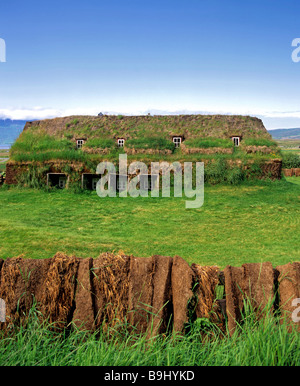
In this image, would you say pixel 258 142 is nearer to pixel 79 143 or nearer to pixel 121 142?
pixel 121 142

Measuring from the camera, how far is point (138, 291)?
5.41 m

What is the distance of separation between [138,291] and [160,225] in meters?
10.4

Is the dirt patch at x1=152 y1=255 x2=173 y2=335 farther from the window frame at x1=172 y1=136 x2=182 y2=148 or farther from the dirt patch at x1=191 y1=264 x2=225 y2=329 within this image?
the window frame at x1=172 y1=136 x2=182 y2=148

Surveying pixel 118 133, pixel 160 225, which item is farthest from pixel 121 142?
pixel 160 225

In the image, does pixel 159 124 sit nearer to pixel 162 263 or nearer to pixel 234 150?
pixel 234 150

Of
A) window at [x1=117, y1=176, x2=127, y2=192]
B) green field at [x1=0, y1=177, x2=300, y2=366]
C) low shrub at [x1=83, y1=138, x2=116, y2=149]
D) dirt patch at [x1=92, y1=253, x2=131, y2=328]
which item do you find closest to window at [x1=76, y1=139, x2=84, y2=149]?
low shrub at [x1=83, y1=138, x2=116, y2=149]

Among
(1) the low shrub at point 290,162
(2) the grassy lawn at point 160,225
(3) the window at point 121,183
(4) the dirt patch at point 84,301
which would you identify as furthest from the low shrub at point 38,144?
(1) the low shrub at point 290,162

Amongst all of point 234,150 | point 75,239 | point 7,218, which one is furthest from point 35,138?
point 75,239

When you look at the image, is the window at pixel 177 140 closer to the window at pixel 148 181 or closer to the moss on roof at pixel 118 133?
the moss on roof at pixel 118 133

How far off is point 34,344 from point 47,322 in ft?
2.48

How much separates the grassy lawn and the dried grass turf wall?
4027 mm

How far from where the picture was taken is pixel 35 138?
2830 cm

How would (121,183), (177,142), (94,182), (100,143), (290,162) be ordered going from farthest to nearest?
(290,162) < (177,142) < (100,143) < (94,182) < (121,183)

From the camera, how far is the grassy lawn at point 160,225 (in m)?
12.3
